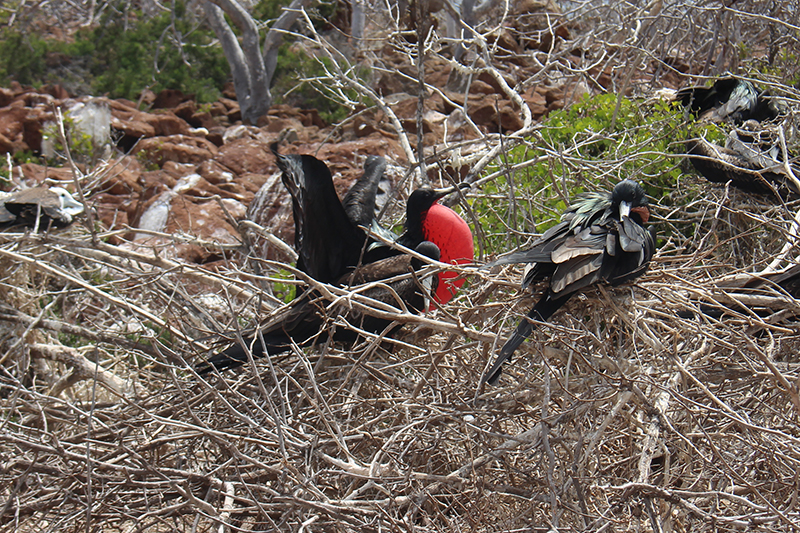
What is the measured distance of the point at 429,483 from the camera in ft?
5.54

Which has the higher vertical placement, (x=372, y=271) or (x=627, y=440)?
(x=372, y=271)

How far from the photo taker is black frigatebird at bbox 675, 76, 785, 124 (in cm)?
285

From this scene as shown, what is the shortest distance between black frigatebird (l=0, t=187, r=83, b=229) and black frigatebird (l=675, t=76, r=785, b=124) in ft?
9.25

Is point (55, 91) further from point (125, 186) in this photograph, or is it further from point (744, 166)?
point (744, 166)

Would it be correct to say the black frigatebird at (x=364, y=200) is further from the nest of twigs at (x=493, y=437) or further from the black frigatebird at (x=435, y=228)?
the nest of twigs at (x=493, y=437)

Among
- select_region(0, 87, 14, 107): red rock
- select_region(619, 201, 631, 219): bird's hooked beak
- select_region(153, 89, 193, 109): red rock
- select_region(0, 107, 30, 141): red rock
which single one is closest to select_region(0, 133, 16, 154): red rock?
select_region(0, 107, 30, 141): red rock

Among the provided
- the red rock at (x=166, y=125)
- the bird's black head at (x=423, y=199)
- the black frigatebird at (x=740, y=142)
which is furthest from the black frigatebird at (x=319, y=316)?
the red rock at (x=166, y=125)

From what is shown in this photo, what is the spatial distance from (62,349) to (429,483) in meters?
1.71

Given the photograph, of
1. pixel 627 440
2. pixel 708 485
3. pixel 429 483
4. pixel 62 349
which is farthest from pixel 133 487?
pixel 708 485

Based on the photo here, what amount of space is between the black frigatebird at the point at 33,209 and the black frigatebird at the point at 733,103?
2819 millimetres

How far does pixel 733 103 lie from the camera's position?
9.43 ft

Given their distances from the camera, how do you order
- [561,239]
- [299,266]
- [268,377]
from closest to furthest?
[561,239]
[268,377]
[299,266]

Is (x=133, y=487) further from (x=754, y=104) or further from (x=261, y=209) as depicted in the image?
(x=261, y=209)

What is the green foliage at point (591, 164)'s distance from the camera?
2.69 metres
